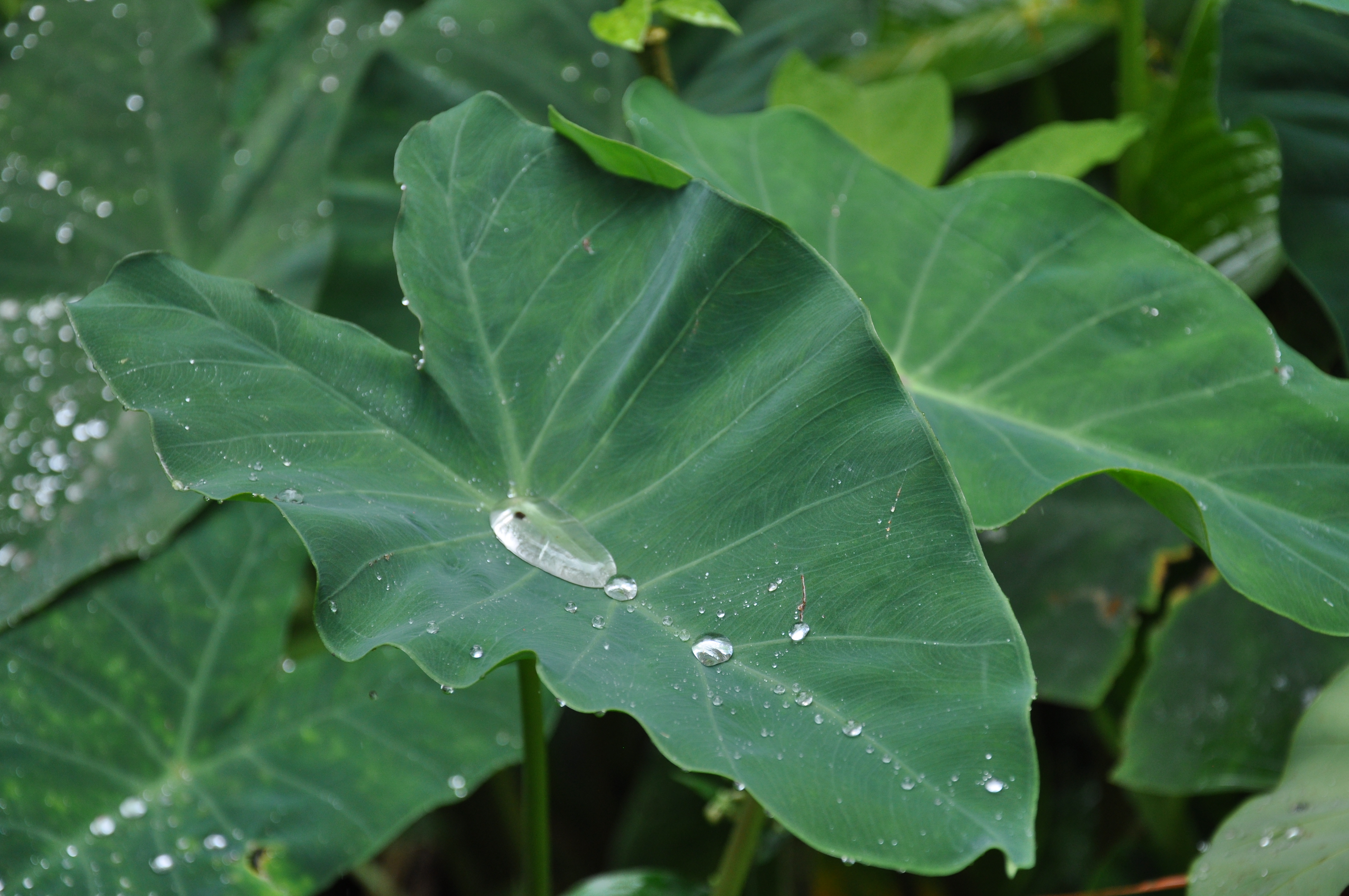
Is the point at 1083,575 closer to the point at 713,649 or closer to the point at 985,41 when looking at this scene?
the point at 713,649

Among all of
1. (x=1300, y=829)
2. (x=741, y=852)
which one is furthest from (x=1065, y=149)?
(x=741, y=852)

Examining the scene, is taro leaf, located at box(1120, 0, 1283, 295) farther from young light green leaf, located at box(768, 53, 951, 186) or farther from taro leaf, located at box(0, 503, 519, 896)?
taro leaf, located at box(0, 503, 519, 896)

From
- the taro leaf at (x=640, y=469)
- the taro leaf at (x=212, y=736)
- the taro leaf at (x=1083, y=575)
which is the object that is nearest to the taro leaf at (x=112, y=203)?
the taro leaf at (x=212, y=736)

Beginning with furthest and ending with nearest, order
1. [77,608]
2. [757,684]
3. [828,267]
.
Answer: [77,608], [828,267], [757,684]

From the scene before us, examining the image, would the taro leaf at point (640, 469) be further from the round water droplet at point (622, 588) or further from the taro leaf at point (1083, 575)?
the taro leaf at point (1083, 575)

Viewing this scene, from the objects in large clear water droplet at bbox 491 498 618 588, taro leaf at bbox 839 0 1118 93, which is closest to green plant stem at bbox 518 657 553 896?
large clear water droplet at bbox 491 498 618 588

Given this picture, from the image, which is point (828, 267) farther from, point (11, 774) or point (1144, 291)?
point (11, 774)

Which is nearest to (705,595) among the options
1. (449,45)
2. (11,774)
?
(11,774)
